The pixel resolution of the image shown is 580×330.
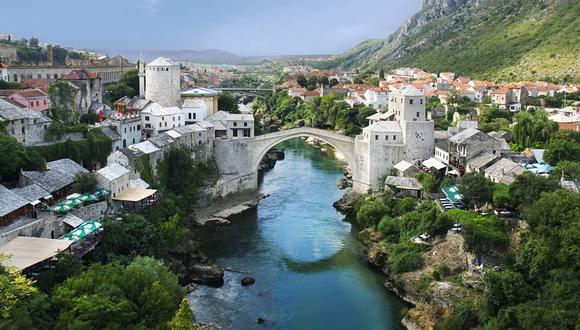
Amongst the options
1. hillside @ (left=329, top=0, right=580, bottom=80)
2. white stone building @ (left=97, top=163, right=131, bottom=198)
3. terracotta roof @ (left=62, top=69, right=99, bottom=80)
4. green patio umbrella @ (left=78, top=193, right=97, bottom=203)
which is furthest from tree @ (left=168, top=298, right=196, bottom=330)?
hillside @ (left=329, top=0, right=580, bottom=80)

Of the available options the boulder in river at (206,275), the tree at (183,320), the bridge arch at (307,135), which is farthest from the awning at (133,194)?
the bridge arch at (307,135)

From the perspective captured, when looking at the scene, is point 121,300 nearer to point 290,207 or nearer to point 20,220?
point 20,220

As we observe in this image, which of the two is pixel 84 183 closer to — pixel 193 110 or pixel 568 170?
pixel 193 110

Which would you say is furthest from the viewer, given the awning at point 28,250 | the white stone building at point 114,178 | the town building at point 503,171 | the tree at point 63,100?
the tree at point 63,100

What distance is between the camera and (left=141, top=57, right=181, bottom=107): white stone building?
44875 mm

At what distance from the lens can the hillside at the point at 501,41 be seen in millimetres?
67062

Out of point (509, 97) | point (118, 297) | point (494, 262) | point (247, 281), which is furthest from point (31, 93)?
point (509, 97)

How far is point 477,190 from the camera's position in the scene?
2661 centimetres

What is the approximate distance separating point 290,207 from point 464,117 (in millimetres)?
18258

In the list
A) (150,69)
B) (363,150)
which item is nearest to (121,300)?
(363,150)

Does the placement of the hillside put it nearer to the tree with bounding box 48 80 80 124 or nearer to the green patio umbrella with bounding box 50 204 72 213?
the tree with bounding box 48 80 80 124

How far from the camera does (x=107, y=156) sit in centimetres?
3234

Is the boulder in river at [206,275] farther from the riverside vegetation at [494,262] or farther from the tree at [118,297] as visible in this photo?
the riverside vegetation at [494,262]

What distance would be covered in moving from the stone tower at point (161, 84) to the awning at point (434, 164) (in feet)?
65.9
